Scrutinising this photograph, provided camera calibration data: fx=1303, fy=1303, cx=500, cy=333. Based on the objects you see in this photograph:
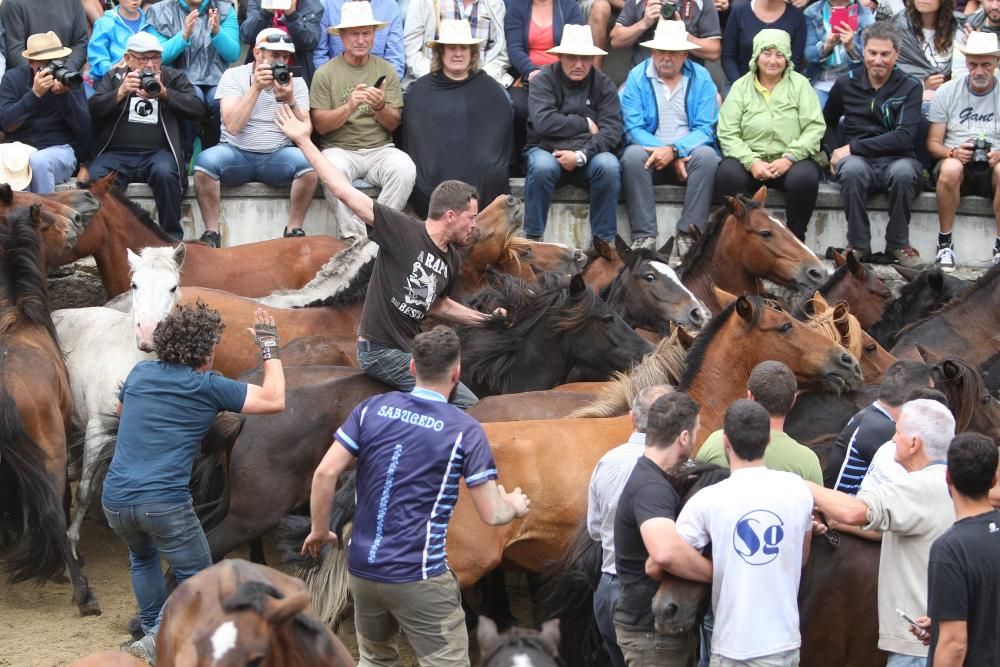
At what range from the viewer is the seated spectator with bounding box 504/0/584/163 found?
12.7 meters

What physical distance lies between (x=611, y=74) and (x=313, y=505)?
9346 millimetres

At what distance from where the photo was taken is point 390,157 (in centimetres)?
Answer: 1176

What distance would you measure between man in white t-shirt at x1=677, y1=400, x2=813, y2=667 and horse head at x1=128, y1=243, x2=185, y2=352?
428 centimetres

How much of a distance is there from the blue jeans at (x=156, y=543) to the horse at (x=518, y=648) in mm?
2627

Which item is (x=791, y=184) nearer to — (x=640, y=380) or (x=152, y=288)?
(x=640, y=380)

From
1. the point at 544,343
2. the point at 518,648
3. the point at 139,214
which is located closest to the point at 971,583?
the point at 518,648

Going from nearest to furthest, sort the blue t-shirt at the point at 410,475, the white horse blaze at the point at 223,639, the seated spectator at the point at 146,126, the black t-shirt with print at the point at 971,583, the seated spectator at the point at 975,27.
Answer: the white horse blaze at the point at 223,639, the black t-shirt with print at the point at 971,583, the blue t-shirt at the point at 410,475, the seated spectator at the point at 146,126, the seated spectator at the point at 975,27

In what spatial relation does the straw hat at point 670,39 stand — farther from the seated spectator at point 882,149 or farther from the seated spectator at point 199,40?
the seated spectator at point 199,40

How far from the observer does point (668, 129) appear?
1246cm

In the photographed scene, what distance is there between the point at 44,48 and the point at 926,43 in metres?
8.38

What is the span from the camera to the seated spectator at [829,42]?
12.9m

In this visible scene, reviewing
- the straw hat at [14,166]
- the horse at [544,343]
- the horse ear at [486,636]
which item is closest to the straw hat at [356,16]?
the straw hat at [14,166]

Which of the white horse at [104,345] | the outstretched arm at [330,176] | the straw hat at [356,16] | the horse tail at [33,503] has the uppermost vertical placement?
the straw hat at [356,16]

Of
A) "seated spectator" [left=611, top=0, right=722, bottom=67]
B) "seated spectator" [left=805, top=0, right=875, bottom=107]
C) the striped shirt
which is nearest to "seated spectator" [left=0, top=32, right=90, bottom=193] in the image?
the striped shirt
